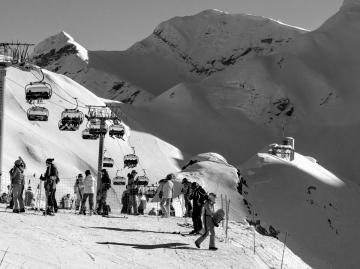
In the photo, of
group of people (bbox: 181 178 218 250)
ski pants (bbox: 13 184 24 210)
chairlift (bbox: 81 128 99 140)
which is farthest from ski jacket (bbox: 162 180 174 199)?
chairlift (bbox: 81 128 99 140)

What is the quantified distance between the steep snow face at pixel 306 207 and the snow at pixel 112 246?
26262mm

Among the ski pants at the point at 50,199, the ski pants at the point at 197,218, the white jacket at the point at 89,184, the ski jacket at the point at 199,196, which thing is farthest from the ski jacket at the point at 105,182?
the ski jacket at the point at 199,196

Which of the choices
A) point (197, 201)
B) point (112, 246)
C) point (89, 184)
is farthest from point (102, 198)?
point (112, 246)

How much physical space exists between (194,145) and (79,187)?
8680 cm

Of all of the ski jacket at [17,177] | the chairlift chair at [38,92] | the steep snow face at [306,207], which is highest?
the chairlift chair at [38,92]

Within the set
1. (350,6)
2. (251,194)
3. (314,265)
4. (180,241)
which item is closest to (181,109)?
(350,6)

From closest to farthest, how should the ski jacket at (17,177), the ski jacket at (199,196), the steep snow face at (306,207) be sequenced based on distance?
the ski jacket at (199,196) → the ski jacket at (17,177) → the steep snow face at (306,207)

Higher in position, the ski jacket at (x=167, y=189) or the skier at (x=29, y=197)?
the ski jacket at (x=167, y=189)

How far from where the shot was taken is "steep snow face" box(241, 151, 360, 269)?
53.2 metres

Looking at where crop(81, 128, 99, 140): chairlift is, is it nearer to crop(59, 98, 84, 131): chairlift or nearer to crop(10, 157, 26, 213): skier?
crop(59, 98, 84, 131): chairlift

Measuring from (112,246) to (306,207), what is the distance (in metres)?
46.2

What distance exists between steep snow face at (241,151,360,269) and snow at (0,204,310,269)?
26262 mm

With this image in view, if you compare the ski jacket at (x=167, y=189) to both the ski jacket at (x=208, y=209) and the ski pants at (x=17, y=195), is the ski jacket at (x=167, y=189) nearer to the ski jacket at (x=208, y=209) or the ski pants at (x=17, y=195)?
the ski pants at (x=17, y=195)

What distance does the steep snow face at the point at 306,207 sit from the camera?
53156 millimetres
